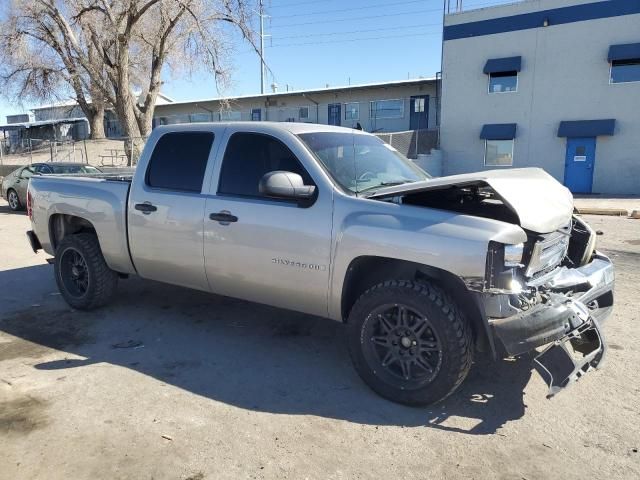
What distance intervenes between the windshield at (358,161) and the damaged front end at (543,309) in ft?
4.07

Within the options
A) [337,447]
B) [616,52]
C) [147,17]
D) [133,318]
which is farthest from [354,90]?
[337,447]

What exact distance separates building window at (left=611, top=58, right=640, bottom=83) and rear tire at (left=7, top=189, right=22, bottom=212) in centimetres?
2235

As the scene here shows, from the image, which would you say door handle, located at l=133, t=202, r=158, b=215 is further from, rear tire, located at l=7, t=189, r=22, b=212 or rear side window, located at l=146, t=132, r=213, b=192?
rear tire, located at l=7, t=189, r=22, b=212

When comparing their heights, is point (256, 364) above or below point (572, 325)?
below

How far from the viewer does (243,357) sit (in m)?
4.36

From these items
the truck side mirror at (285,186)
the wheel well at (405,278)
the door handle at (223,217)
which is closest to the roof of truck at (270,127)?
the truck side mirror at (285,186)

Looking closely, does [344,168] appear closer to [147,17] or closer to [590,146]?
[590,146]

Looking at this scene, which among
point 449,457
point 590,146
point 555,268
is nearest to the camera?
point 449,457

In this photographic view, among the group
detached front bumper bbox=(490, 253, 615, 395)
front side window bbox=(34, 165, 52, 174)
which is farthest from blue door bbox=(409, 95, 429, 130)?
detached front bumper bbox=(490, 253, 615, 395)

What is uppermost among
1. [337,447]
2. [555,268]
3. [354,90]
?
[354,90]

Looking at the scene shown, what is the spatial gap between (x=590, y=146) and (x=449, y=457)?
22189mm

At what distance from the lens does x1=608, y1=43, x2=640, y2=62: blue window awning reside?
786 inches

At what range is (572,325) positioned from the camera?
10.8ft

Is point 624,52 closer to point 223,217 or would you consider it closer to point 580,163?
point 580,163
